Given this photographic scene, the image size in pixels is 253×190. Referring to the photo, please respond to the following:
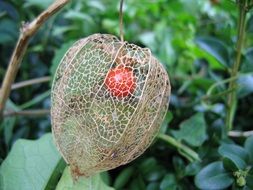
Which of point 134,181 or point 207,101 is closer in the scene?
point 134,181

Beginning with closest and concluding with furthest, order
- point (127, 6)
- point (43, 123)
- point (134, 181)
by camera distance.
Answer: point (134, 181)
point (43, 123)
point (127, 6)

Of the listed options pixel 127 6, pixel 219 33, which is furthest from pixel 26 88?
pixel 219 33

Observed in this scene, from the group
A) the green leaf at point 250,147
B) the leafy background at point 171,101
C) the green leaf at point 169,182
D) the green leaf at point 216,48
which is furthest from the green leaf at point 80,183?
the green leaf at point 216,48

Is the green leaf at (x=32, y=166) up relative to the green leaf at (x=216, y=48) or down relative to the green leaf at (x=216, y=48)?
down

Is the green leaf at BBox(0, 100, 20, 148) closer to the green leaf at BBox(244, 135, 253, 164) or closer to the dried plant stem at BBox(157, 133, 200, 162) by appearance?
the dried plant stem at BBox(157, 133, 200, 162)

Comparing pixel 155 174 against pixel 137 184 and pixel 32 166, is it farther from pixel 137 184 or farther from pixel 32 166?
pixel 32 166

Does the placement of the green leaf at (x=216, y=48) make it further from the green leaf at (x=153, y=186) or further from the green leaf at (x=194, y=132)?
the green leaf at (x=153, y=186)

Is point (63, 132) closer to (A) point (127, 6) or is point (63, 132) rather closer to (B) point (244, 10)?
(B) point (244, 10)
